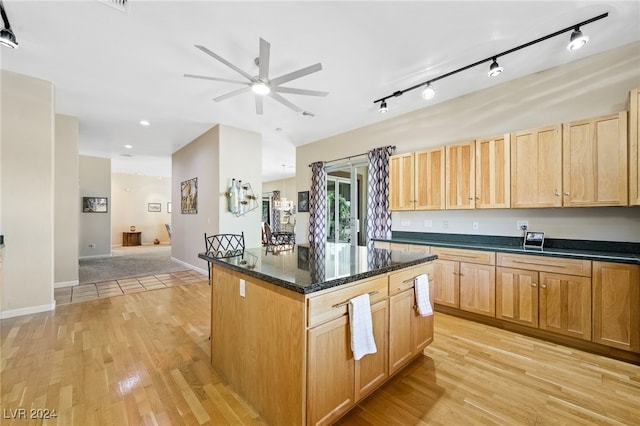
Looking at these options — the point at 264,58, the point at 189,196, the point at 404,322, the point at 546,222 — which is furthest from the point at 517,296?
the point at 189,196

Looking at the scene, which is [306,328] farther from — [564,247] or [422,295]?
[564,247]

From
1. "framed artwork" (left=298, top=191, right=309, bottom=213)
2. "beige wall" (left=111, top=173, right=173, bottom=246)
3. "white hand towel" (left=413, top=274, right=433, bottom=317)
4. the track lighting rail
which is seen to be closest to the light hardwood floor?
"white hand towel" (left=413, top=274, right=433, bottom=317)

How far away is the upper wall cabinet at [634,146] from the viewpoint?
7.73 ft

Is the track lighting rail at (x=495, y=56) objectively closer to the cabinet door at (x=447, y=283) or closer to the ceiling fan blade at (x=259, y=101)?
the ceiling fan blade at (x=259, y=101)

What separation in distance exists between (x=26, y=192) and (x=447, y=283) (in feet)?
18.2

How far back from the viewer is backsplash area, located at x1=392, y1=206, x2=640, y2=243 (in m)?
2.67

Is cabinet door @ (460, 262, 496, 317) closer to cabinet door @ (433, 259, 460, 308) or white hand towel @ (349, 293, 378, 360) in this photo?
cabinet door @ (433, 259, 460, 308)

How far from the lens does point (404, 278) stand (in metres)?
2.06

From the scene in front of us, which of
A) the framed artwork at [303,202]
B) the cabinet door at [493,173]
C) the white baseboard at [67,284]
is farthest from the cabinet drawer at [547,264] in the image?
the white baseboard at [67,284]

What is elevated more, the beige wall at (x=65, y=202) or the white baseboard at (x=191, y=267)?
the beige wall at (x=65, y=202)

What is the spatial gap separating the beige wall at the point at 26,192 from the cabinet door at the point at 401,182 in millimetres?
4866

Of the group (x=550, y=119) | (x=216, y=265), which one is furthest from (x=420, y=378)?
(x=550, y=119)

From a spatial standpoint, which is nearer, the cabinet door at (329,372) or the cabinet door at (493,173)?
the cabinet door at (329,372)

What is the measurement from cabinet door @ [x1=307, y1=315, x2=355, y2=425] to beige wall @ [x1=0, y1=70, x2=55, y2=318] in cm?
418
